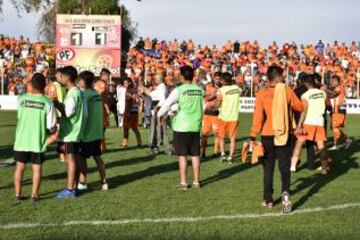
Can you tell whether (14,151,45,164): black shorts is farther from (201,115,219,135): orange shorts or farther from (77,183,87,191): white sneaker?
(201,115,219,135): orange shorts

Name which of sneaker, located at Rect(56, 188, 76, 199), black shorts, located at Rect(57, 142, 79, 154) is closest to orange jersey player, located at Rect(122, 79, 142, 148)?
black shorts, located at Rect(57, 142, 79, 154)

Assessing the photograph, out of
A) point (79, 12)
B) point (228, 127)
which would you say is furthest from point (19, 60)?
point (228, 127)

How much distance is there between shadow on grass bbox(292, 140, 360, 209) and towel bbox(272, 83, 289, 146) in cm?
103

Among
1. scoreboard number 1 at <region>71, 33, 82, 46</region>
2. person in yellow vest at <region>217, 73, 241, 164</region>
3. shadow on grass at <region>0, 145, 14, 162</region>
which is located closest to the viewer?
person in yellow vest at <region>217, 73, 241, 164</region>

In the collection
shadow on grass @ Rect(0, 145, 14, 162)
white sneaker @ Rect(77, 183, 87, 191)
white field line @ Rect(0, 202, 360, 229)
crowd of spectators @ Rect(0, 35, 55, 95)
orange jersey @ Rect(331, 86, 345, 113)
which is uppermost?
crowd of spectators @ Rect(0, 35, 55, 95)

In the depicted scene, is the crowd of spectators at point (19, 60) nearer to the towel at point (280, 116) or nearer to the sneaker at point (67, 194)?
the sneaker at point (67, 194)

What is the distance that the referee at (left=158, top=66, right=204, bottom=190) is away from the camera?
9.71m

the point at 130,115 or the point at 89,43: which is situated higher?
the point at 89,43

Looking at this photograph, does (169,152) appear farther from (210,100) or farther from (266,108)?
(266,108)

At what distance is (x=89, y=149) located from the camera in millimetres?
9445

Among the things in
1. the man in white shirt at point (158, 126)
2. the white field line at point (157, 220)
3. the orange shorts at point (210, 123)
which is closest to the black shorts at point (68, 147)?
the white field line at point (157, 220)

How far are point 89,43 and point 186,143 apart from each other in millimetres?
18370

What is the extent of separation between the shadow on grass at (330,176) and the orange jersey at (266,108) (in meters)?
1.15

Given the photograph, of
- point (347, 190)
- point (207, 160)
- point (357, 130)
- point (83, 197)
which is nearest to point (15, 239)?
point (83, 197)
